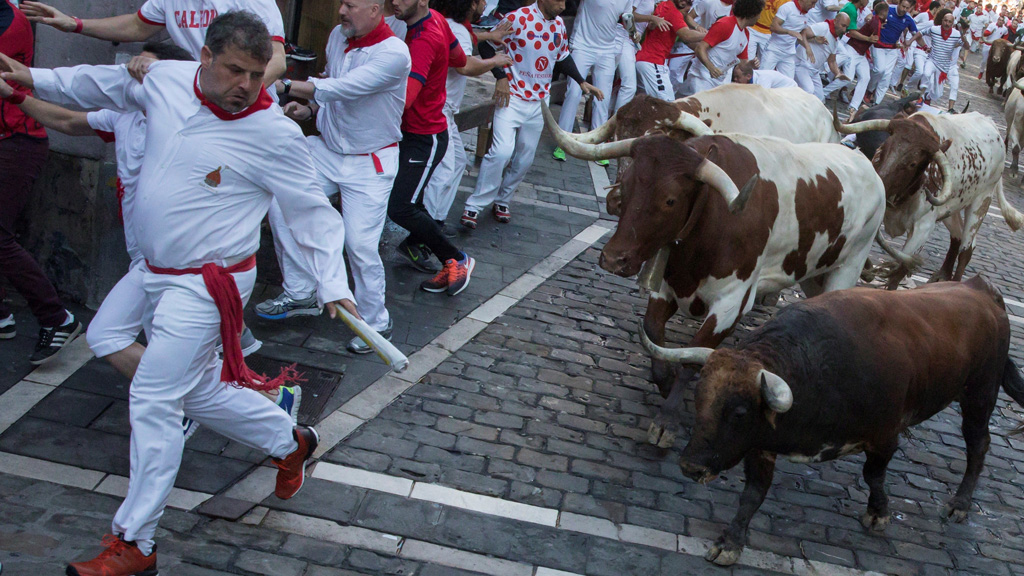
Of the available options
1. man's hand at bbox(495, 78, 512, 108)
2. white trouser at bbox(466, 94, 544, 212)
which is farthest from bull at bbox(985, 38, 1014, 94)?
man's hand at bbox(495, 78, 512, 108)

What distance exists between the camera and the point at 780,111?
8.12 metres

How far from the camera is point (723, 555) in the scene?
4.70 m

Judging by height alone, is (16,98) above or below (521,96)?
above

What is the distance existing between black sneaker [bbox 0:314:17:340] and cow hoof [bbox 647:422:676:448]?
13.1 ft

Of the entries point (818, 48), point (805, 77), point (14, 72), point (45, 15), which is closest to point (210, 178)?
point (14, 72)

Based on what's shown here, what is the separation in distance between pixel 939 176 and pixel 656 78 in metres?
4.30

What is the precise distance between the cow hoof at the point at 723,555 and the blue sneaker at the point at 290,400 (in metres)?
2.31

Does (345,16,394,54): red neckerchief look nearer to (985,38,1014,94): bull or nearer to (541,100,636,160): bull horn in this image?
(541,100,636,160): bull horn

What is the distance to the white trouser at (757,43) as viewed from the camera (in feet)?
49.7

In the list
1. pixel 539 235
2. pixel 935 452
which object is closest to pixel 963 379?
pixel 935 452

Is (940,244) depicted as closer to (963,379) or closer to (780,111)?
(780,111)

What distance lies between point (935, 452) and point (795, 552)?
203 cm

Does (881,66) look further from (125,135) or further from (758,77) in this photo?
(125,135)

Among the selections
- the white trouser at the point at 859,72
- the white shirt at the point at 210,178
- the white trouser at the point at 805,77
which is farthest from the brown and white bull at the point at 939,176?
the white trouser at the point at 859,72
